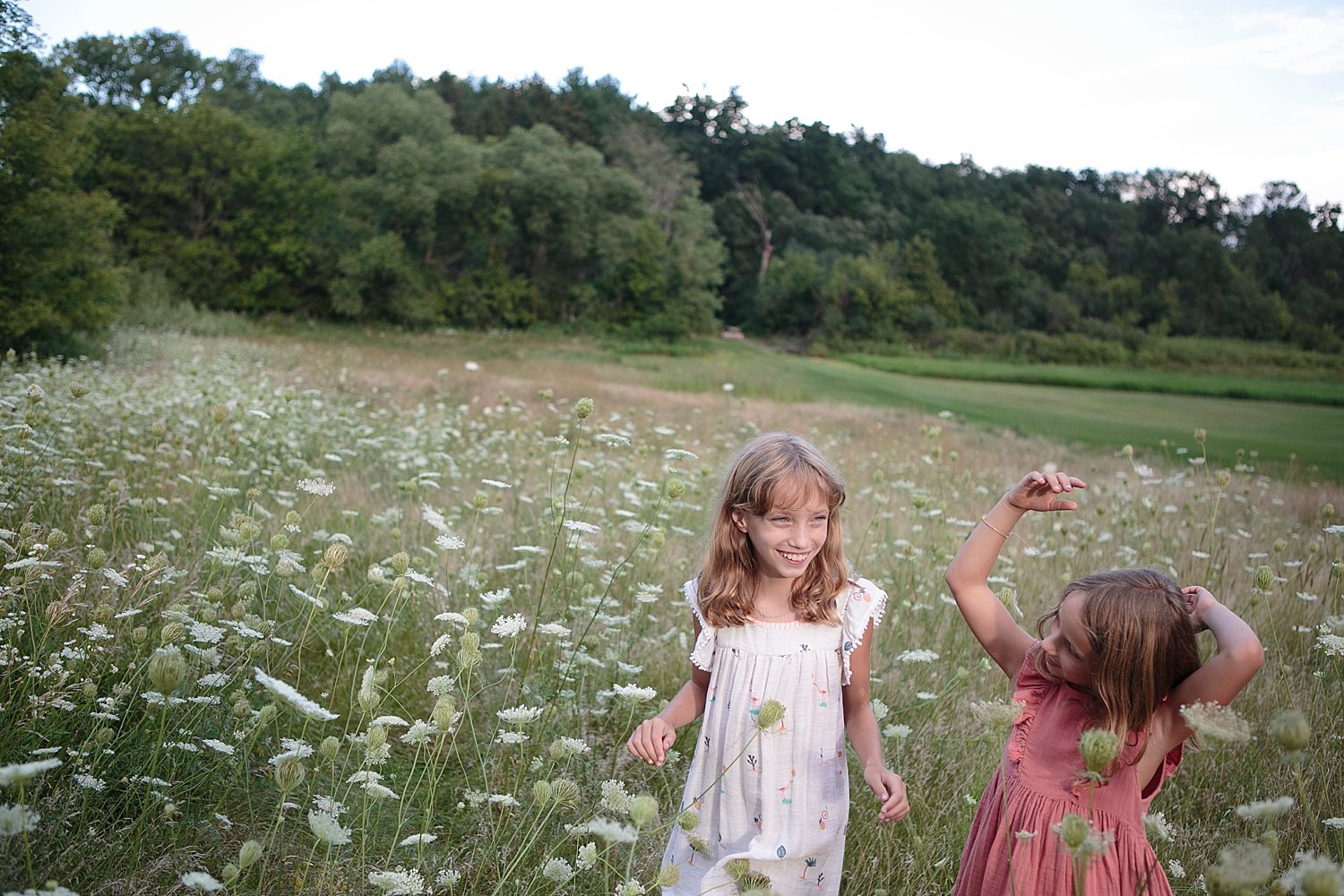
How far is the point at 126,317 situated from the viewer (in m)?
22.0

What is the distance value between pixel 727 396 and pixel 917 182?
36.2m

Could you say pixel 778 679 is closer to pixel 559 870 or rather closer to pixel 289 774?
pixel 559 870

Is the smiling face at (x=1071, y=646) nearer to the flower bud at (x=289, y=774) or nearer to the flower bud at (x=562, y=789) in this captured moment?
the flower bud at (x=562, y=789)

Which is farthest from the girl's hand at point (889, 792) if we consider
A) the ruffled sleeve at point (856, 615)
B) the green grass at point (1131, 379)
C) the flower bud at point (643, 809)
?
the green grass at point (1131, 379)

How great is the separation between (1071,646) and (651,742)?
2.99 feet

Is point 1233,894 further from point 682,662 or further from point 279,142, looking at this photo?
point 279,142

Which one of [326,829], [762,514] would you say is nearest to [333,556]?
[326,829]

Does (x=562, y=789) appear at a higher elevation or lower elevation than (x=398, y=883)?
higher

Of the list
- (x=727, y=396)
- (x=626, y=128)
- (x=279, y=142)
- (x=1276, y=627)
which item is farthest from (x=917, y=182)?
(x=1276, y=627)

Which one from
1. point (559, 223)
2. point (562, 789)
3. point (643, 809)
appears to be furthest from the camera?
point (559, 223)

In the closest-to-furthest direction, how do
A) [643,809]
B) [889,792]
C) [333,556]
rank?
[643,809], [889,792], [333,556]

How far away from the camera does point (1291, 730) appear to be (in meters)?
1.21

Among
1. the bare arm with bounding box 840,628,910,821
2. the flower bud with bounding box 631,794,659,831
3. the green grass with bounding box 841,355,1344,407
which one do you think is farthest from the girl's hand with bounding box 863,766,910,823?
the green grass with bounding box 841,355,1344,407

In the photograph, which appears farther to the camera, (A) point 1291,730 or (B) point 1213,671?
(B) point 1213,671
